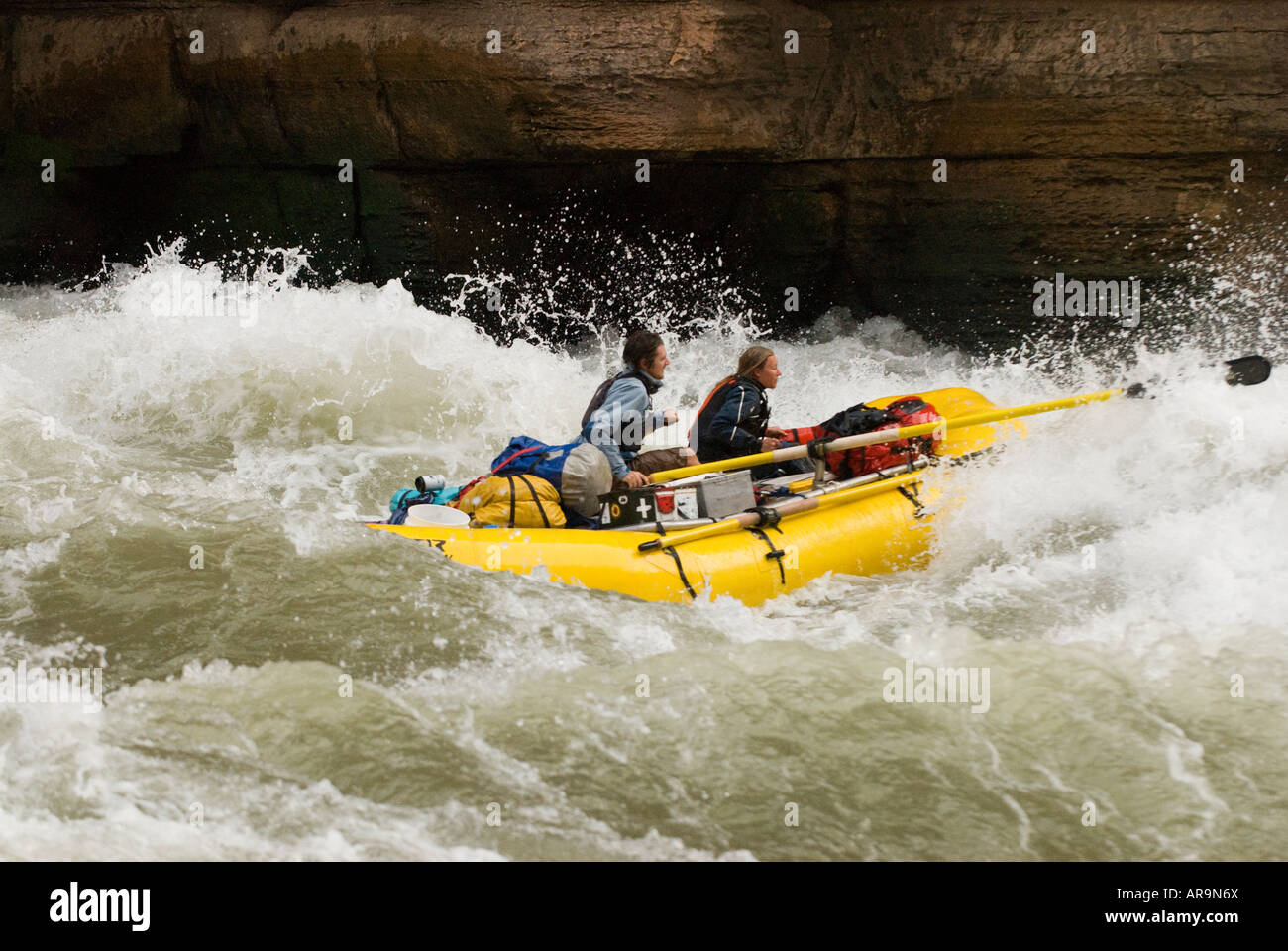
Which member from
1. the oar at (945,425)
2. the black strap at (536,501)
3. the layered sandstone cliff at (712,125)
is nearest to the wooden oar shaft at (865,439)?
the oar at (945,425)

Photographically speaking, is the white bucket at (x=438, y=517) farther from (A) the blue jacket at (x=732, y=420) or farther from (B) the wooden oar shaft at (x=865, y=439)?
(A) the blue jacket at (x=732, y=420)

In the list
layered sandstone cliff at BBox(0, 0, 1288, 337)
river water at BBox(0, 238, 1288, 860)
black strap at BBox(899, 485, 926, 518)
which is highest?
layered sandstone cliff at BBox(0, 0, 1288, 337)

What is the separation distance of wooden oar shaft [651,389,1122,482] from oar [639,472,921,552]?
211mm

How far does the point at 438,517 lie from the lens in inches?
200

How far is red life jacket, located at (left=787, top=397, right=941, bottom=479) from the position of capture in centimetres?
602

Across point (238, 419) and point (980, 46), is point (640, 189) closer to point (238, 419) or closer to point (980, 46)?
point (980, 46)

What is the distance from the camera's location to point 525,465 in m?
5.15

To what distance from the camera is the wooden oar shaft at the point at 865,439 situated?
18.0 feet

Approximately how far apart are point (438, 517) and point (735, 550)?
130 centimetres

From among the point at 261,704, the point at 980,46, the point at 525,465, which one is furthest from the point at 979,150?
the point at 261,704

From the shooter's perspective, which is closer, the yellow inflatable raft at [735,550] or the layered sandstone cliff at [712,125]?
the yellow inflatable raft at [735,550]

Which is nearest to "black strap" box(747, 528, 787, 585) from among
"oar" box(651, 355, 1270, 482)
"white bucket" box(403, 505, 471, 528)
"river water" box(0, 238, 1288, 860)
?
"river water" box(0, 238, 1288, 860)

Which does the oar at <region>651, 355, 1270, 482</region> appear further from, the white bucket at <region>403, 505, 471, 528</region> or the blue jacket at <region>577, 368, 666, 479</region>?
the white bucket at <region>403, 505, 471, 528</region>

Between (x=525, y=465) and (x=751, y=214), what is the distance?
232 inches
